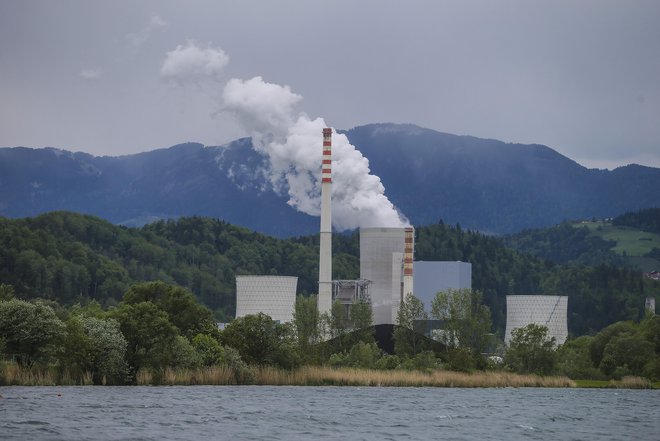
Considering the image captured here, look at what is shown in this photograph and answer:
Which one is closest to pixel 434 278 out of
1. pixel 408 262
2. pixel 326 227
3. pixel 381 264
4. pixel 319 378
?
pixel 381 264

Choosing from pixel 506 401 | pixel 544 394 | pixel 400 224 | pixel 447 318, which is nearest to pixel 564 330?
pixel 400 224

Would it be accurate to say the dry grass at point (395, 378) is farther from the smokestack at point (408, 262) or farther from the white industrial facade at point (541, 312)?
the white industrial facade at point (541, 312)

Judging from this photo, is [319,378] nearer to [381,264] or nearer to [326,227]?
[326,227]

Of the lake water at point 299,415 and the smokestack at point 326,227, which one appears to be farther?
the smokestack at point 326,227

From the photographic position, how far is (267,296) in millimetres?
122938

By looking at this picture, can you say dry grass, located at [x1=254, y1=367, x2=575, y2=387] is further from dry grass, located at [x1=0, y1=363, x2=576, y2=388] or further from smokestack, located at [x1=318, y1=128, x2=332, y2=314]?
smokestack, located at [x1=318, y1=128, x2=332, y2=314]

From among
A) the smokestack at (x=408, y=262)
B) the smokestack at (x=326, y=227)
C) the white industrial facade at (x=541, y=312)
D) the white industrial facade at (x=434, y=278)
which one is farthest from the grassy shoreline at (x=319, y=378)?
the white industrial facade at (x=434, y=278)

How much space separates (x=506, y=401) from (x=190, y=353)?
56.4 ft

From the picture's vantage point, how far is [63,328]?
62.6 m

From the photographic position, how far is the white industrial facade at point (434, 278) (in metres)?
138

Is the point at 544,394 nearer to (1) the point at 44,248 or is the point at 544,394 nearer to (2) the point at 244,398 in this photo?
(2) the point at 244,398

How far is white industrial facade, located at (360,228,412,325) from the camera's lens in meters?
138

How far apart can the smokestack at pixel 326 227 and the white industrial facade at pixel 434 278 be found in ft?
36.5

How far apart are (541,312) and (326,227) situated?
86.4 ft
